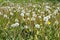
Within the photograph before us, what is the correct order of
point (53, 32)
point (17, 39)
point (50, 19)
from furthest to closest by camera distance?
1. point (50, 19)
2. point (53, 32)
3. point (17, 39)

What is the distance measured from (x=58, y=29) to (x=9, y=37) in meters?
1.03

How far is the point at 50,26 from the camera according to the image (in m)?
5.49

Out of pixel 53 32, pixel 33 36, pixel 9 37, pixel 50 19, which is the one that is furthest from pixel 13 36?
pixel 50 19

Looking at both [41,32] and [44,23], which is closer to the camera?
[41,32]

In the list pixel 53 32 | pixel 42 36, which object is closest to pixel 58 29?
pixel 53 32

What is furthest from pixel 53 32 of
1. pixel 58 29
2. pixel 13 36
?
pixel 13 36

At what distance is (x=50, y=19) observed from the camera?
5.95 meters

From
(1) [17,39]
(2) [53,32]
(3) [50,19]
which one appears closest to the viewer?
(1) [17,39]

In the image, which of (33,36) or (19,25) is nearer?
(33,36)

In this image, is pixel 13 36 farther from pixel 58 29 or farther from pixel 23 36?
pixel 58 29

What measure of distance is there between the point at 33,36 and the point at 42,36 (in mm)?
257

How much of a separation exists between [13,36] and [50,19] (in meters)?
1.24

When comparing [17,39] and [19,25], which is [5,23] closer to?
[19,25]

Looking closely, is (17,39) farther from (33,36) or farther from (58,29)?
(58,29)
